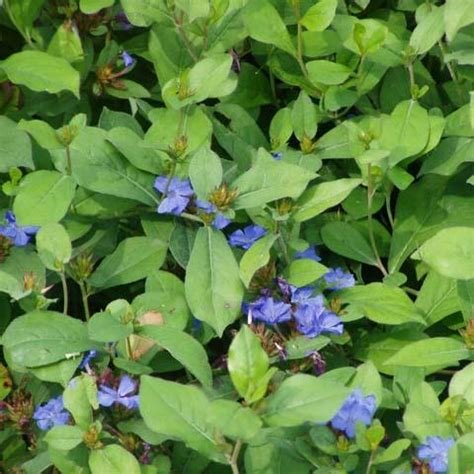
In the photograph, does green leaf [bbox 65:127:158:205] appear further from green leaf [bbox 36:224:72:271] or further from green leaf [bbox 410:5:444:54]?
green leaf [bbox 410:5:444:54]

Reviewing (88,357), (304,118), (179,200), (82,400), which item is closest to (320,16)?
(304,118)

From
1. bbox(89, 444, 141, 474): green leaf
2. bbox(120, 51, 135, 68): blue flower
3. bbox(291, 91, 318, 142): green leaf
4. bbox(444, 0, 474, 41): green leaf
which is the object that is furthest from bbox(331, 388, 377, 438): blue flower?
bbox(120, 51, 135, 68): blue flower

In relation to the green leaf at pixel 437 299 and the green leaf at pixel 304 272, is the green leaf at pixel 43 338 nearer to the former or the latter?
the green leaf at pixel 304 272

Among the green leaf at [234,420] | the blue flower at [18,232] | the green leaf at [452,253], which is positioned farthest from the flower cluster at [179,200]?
the green leaf at [234,420]

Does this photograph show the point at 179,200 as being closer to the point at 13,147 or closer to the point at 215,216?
the point at 215,216

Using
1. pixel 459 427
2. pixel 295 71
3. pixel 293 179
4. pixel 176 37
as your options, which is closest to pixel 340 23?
pixel 295 71

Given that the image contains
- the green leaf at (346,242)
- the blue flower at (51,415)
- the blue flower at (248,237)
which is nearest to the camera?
the blue flower at (51,415)
